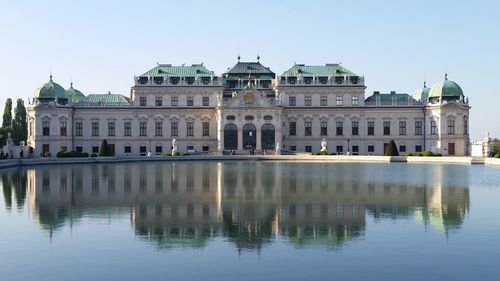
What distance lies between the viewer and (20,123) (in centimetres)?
10112

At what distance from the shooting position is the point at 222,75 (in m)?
96.1

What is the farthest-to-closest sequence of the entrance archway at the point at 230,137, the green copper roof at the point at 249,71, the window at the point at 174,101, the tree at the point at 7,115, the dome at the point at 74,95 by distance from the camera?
the tree at the point at 7,115 → the green copper roof at the point at 249,71 → the dome at the point at 74,95 → the window at the point at 174,101 → the entrance archway at the point at 230,137

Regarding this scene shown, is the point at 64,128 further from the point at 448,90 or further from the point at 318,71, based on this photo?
the point at 448,90

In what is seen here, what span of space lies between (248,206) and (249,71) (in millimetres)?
70510

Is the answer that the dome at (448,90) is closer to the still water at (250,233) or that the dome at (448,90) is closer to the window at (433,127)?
the window at (433,127)

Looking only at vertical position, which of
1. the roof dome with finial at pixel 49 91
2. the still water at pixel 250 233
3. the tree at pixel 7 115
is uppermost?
the roof dome with finial at pixel 49 91

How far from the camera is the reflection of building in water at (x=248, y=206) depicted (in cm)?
1998

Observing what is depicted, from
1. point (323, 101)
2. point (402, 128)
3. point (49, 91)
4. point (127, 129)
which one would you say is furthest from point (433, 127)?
point (49, 91)

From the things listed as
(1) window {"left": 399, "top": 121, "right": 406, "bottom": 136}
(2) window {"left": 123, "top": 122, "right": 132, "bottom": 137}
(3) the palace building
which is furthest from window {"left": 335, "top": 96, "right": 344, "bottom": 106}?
(2) window {"left": 123, "top": 122, "right": 132, "bottom": 137}

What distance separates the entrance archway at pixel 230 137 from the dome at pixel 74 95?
24225 millimetres

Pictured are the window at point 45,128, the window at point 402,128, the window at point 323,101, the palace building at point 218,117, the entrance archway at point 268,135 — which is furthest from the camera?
the window at point 402,128

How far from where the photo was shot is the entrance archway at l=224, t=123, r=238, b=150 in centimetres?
8894

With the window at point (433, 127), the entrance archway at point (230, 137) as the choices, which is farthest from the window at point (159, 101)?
the window at point (433, 127)

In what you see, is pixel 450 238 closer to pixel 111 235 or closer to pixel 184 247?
pixel 184 247
